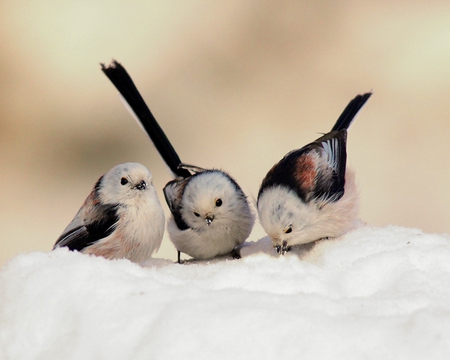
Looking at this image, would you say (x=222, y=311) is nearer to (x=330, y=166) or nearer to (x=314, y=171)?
(x=314, y=171)

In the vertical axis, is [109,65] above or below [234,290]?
above

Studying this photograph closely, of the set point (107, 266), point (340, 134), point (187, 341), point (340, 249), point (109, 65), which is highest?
point (109, 65)

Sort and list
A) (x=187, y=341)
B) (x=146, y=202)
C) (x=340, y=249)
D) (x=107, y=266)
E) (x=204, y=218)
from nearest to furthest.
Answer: (x=187, y=341) → (x=107, y=266) → (x=340, y=249) → (x=146, y=202) → (x=204, y=218)

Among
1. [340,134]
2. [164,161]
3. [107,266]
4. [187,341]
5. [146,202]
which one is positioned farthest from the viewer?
[164,161]

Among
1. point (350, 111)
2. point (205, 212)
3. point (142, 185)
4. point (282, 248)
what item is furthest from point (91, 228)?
point (350, 111)

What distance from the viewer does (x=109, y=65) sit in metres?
2.75

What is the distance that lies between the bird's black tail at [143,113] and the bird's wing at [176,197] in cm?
12

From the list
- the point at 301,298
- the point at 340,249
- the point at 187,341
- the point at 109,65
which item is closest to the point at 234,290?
the point at 301,298

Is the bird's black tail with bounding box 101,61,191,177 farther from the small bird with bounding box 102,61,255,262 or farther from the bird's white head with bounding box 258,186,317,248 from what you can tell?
the bird's white head with bounding box 258,186,317,248

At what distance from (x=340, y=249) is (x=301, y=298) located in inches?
29.0

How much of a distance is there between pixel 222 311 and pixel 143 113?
1.77 metres

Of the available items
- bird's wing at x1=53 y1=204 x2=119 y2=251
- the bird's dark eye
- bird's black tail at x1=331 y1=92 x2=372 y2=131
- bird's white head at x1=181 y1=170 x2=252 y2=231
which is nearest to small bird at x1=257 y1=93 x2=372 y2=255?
the bird's dark eye

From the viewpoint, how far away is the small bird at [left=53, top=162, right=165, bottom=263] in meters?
2.20

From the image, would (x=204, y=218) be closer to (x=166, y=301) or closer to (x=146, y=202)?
(x=146, y=202)
